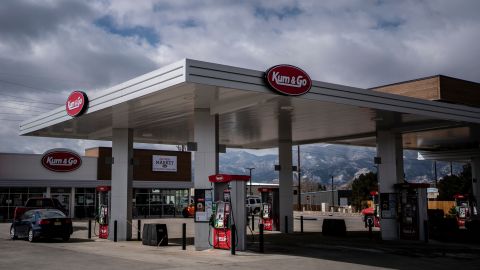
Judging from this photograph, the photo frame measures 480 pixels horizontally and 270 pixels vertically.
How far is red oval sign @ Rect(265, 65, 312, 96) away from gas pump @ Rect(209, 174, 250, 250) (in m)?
3.39

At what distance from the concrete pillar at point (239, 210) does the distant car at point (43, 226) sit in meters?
8.56

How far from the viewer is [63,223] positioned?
22984 mm

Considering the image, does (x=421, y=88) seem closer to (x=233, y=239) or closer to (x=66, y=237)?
(x=233, y=239)

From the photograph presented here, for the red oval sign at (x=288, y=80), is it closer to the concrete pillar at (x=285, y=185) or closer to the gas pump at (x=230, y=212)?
the gas pump at (x=230, y=212)

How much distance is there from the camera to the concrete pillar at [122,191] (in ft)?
80.0

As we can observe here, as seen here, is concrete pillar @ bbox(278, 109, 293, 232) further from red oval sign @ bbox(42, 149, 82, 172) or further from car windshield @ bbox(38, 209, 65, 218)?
red oval sign @ bbox(42, 149, 82, 172)

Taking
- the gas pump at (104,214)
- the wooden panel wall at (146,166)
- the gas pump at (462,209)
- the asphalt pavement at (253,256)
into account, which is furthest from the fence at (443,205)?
the gas pump at (104,214)

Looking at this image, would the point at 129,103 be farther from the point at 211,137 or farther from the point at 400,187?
the point at 400,187

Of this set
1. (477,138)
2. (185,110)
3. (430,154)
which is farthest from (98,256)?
(430,154)

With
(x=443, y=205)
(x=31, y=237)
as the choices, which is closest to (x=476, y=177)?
(x=443, y=205)

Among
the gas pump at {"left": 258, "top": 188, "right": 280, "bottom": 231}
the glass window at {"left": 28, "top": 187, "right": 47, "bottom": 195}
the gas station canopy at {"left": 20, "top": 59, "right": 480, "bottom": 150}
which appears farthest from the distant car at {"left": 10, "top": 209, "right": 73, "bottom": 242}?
the glass window at {"left": 28, "top": 187, "right": 47, "bottom": 195}

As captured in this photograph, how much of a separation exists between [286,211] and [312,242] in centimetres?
621

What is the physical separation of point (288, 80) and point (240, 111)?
4.20 metres

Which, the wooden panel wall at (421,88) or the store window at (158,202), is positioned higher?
the wooden panel wall at (421,88)
